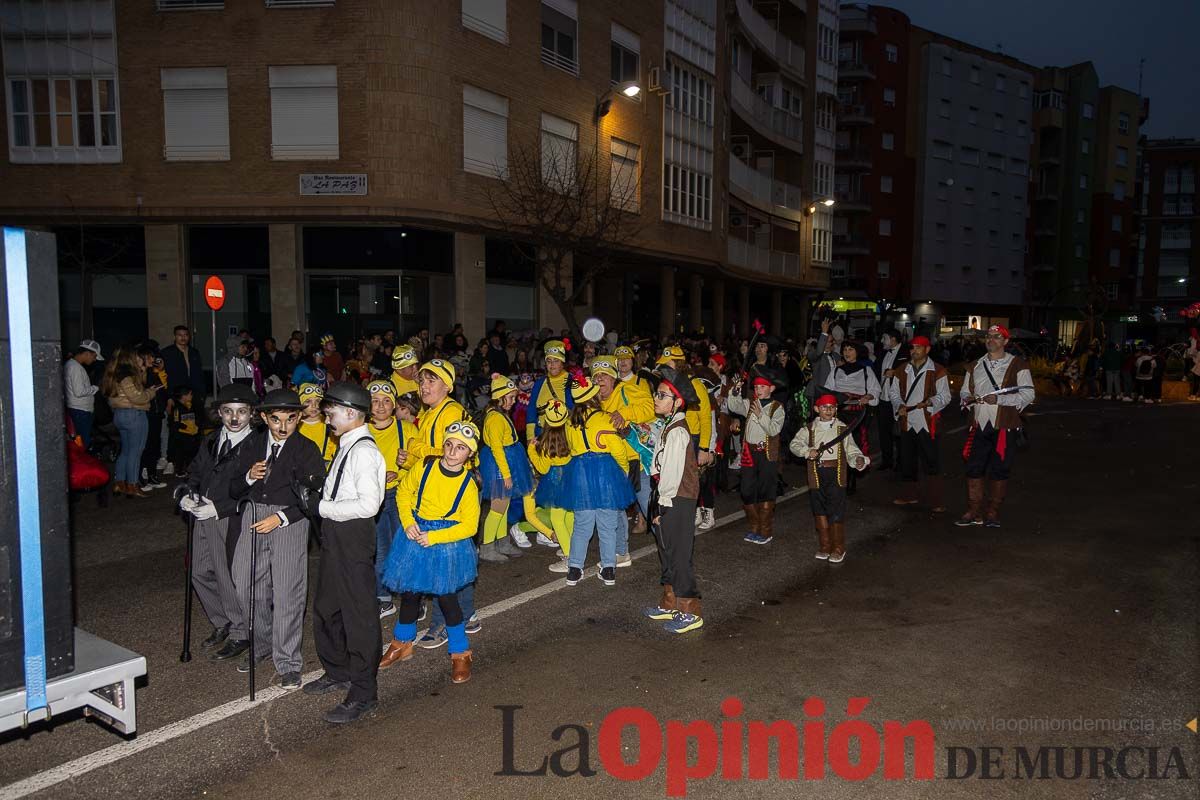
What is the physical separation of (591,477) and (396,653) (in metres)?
2.25

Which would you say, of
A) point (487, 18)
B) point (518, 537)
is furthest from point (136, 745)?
point (487, 18)

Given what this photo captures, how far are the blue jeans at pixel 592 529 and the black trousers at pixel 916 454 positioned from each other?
4791 millimetres

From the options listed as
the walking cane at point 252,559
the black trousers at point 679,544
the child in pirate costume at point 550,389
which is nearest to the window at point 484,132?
the child in pirate costume at point 550,389

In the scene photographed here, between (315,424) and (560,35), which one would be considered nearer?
(315,424)

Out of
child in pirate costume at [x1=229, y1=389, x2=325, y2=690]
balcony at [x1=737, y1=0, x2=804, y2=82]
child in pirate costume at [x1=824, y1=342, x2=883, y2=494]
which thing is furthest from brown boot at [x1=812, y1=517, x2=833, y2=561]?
balcony at [x1=737, y1=0, x2=804, y2=82]

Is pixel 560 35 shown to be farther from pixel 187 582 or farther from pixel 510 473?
pixel 187 582

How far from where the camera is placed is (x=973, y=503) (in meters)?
9.45

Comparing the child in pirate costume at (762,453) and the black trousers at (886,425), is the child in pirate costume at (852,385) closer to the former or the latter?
the black trousers at (886,425)

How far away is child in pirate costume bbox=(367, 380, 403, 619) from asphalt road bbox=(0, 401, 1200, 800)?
86 centimetres

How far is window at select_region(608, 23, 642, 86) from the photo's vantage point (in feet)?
85.4

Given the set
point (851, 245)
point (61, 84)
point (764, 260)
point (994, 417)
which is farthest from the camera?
point (851, 245)

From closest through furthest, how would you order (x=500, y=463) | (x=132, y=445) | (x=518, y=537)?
1. (x=500, y=463)
2. (x=518, y=537)
3. (x=132, y=445)

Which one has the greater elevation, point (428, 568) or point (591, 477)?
point (591, 477)

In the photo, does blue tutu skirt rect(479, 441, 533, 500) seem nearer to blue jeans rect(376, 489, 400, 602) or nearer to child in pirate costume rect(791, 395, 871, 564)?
blue jeans rect(376, 489, 400, 602)
